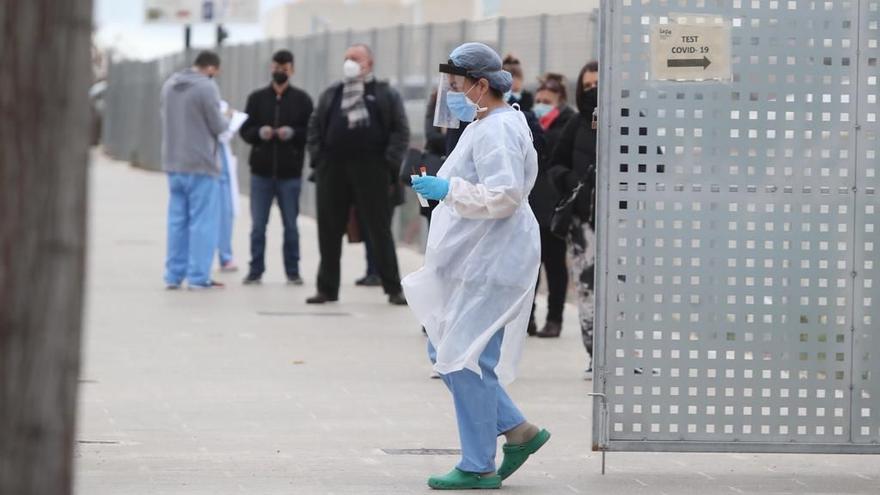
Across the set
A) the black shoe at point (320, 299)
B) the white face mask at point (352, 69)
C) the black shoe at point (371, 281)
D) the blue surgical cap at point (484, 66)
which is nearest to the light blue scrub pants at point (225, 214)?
the black shoe at point (371, 281)

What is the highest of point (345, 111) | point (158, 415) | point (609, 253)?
point (345, 111)

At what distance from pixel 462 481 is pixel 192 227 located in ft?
28.9

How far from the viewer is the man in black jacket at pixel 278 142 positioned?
1605 centimetres

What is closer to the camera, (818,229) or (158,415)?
(818,229)

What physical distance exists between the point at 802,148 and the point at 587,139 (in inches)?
128

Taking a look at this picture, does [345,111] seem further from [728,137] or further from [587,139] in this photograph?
[728,137]

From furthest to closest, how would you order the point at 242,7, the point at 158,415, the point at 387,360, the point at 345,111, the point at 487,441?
the point at 242,7 → the point at 345,111 → the point at 387,360 → the point at 158,415 → the point at 487,441

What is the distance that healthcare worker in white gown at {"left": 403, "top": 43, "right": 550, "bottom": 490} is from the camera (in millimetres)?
A: 6977

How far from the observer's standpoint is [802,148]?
24.0 ft

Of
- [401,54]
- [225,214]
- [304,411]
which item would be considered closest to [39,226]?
[304,411]

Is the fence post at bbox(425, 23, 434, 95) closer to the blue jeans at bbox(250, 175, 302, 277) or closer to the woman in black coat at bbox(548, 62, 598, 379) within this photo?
the blue jeans at bbox(250, 175, 302, 277)

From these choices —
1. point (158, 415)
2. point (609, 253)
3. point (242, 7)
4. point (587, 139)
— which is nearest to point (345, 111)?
point (587, 139)

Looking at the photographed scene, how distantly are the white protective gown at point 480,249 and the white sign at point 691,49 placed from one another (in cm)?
57

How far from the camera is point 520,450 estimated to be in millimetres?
7266
